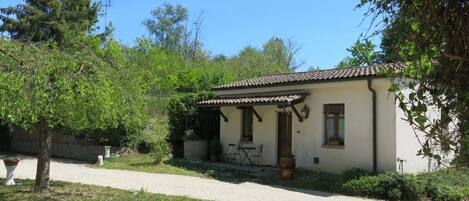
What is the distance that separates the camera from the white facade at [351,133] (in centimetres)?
1512

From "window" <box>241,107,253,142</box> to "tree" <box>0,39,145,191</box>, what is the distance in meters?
9.48

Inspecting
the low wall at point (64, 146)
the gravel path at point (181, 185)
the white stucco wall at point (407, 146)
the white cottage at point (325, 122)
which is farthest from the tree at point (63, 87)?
the low wall at point (64, 146)

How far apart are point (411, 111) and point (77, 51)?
8.91 m

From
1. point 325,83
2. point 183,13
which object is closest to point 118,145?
Result: point 325,83

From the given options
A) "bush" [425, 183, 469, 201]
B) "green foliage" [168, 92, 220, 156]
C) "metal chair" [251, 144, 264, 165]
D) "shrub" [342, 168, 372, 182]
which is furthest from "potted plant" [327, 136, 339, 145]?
"green foliage" [168, 92, 220, 156]

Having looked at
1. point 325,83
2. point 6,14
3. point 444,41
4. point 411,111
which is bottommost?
point 411,111

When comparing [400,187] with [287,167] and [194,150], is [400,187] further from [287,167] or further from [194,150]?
[194,150]

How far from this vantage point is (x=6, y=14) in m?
34.2

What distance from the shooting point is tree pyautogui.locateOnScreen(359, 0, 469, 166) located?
2.35 meters

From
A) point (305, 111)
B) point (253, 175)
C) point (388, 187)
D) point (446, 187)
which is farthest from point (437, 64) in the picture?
point (305, 111)

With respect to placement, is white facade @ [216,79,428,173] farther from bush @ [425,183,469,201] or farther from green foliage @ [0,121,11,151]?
green foliage @ [0,121,11,151]

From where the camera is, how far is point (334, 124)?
16797 millimetres

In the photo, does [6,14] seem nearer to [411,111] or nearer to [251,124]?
[251,124]

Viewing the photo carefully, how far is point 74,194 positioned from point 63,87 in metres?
3.58
